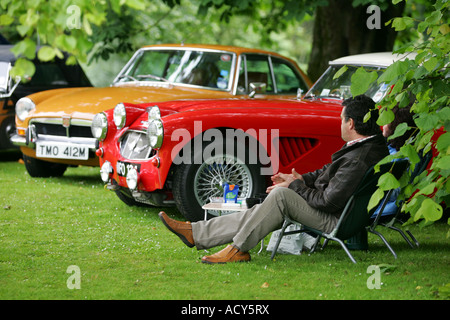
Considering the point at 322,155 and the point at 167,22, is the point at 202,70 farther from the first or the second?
the point at 167,22

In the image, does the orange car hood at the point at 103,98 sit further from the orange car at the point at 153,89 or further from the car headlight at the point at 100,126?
the car headlight at the point at 100,126

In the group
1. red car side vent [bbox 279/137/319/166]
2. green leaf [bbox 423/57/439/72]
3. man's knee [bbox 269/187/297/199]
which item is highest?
green leaf [bbox 423/57/439/72]

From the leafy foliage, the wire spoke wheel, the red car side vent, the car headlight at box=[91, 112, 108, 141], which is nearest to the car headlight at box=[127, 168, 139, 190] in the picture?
the wire spoke wheel

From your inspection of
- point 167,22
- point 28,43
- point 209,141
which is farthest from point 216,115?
point 167,22

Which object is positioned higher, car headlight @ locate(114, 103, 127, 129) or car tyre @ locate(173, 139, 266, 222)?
car headlight @ locate(114, 103, 127, 129)

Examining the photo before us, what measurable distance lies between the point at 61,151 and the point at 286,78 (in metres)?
3.22

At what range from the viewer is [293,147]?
305 inches

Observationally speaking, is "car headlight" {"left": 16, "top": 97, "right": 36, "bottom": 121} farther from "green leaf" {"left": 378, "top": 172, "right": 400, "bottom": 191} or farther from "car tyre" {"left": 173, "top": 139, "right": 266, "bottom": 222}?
"green leaf" {"left": 378, "top": 172, "right": 400, "bottom": 191}

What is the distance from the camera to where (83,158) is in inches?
372

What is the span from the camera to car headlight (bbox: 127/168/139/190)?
7463mm

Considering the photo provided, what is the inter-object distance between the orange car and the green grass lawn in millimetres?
1539

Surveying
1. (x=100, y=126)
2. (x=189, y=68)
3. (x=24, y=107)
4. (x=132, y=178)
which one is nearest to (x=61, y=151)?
(x=24, y=107)

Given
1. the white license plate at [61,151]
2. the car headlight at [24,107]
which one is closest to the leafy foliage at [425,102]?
the white license plate at [61,151]

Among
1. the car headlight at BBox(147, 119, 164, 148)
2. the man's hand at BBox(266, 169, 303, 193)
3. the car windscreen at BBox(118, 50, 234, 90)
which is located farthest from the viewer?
the car windscreen at BBox(118, 50, 234, 90)
